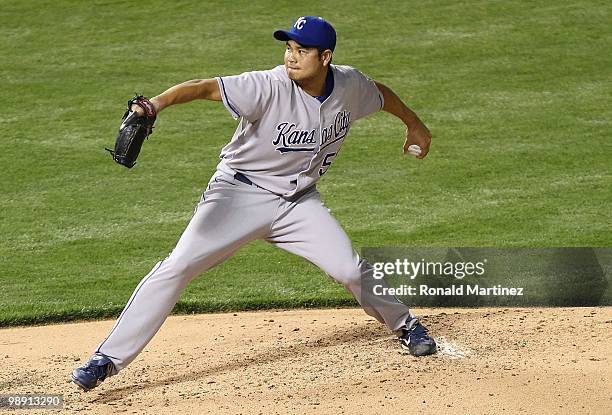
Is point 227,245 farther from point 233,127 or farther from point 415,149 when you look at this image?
point 233,127

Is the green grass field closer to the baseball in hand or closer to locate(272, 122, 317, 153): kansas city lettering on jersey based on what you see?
the baseball in hand

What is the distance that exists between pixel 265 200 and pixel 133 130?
2.65 feet

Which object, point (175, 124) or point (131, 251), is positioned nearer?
point (131, 251)

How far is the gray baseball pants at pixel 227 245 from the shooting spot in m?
5.15

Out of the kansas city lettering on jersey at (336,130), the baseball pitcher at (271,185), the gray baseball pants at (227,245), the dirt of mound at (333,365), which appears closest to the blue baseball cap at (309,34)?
the baseball pitcher at (271,185)

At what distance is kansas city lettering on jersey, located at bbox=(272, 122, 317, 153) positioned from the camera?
5.16m

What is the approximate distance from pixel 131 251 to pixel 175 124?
2.47 metres

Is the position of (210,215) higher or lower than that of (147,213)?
higher

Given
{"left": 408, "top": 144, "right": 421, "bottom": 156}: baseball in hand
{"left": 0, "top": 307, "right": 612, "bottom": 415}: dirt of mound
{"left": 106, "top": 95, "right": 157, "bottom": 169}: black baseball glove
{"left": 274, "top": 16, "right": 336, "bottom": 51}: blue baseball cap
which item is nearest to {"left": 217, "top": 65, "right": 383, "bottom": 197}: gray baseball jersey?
{"left": 274, "top": 16, "right": 336, "bottom": 51}: blue baseball cap

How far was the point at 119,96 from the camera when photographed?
10500mm

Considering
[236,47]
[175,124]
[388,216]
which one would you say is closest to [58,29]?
[236,47]

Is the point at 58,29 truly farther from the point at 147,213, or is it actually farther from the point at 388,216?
the point at 388,216

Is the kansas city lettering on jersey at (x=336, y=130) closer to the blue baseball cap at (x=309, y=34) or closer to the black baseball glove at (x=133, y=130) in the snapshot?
the blue baseball cap at (x=309, y=34)

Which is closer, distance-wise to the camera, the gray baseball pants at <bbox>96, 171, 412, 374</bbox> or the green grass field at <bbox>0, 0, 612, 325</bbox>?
the gray baseball pants at <bbox>96, 171, 412, 374</bbox>
